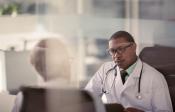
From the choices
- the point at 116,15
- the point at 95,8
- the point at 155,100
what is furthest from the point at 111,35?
the point at 155,100

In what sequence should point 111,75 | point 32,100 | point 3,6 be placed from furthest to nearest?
point 111,75 → point 3,6 → point 32,100

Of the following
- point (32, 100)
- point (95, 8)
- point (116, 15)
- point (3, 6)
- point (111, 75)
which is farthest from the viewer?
point (111, 75)

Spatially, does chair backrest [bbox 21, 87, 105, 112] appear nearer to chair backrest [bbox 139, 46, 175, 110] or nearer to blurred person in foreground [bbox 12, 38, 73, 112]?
blurred person in foreground [bbox 12, 38, 73, 112]

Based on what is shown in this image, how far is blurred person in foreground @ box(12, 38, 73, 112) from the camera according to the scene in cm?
118

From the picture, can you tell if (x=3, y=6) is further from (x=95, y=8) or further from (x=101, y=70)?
(x=101, y=70)

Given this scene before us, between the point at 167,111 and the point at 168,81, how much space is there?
0.20 m

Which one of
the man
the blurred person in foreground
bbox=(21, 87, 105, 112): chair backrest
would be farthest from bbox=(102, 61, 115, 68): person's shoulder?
bbox=(21, 87, 105, 112): chair backrest

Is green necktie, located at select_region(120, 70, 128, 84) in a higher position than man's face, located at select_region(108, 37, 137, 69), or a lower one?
lower

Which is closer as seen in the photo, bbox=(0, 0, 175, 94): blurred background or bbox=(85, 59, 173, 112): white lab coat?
bbox=(0, 0, 175, 94): blurred background

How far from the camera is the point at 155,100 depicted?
5.36 ft

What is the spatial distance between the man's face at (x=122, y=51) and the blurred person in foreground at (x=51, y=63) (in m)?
0.42

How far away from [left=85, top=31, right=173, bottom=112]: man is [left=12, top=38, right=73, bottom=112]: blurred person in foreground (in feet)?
1.30

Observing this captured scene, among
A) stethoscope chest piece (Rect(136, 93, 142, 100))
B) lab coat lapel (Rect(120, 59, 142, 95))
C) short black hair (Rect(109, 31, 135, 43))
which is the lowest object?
stethoscope chest piece (Rect(136, 93, 142, 100))

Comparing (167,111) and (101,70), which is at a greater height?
(101,70)
